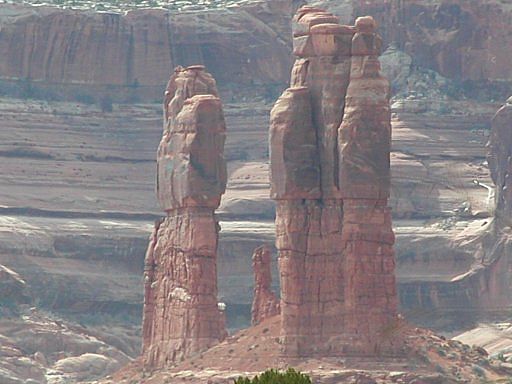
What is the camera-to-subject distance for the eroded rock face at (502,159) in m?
156

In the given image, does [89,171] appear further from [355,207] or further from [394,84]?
[355,207]

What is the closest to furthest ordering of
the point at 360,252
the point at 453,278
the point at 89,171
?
the point at 360,252 → the point at 453,278 → the point at 89,171

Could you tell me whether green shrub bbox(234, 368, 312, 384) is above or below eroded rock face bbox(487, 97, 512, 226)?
below

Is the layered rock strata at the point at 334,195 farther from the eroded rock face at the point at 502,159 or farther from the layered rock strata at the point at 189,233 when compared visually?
the eroded rock face at the point at 502,159

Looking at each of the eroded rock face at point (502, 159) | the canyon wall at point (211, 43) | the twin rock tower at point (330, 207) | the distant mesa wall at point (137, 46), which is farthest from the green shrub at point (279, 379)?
the distant mesa wall at point (137, 46)

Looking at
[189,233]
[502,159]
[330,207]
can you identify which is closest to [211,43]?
[502,159]

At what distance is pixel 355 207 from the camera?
124562mm

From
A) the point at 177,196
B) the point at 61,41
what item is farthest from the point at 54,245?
the point at 177,196

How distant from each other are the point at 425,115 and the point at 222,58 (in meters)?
8.65

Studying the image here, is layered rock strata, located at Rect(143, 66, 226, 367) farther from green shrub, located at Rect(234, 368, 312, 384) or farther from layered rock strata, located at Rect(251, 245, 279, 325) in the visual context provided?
green shrub, located at Rect(234, 368, 312, 384)

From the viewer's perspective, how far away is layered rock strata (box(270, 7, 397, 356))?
407 ft

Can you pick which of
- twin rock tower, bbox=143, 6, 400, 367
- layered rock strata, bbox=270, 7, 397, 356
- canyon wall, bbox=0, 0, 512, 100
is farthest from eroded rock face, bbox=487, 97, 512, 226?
layered rock strata, bbox=270, 7, 397, 356

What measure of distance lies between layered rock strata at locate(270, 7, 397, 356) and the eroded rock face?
29.6m

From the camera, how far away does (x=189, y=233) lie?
130 metres
